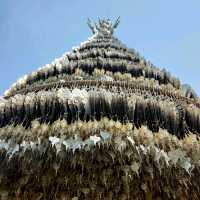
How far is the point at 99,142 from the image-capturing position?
4.70 metres

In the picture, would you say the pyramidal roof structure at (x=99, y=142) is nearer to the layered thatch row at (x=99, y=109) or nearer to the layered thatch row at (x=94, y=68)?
the layered thatch row at (x=99, y=109)

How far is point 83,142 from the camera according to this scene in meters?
4.72

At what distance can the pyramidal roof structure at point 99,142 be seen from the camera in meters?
4.47

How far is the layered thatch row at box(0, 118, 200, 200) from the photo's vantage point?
4.45 m

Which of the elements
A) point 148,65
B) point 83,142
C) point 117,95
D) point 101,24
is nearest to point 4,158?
point 83,142

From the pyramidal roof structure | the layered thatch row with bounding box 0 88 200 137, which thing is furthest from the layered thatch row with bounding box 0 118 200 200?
the layered thatch row with bounding box 0 88 200 137

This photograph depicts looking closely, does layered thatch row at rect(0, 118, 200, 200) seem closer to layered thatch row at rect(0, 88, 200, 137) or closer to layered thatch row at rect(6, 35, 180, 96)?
layered thatch row at rect(0, 88, 200, 137)

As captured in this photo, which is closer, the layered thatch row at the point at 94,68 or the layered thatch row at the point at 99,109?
the layered thatch row at the point at 99,109

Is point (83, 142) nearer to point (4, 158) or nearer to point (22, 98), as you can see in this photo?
point (4, 158)

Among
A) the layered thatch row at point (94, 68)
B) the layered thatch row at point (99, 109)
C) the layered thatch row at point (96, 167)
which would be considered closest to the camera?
the layered thatch row at point (96, 167)

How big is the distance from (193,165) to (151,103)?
3.75 ft

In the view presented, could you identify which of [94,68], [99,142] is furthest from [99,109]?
[94,68]

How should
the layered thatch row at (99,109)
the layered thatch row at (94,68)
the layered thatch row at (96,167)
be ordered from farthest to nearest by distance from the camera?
the layered thatch row at (94,68), the layered thatch row at (99,109), the layered thatch row at (96,167)

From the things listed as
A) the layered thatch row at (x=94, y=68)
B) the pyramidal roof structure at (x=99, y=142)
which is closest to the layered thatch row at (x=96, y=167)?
the pyramidal roof structure at (x=99, y=142)
